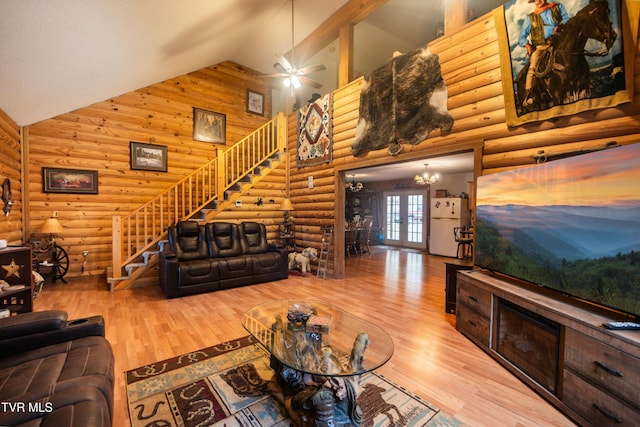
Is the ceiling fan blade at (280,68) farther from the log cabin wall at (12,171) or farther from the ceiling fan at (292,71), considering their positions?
the log cabin wall at (12,171)

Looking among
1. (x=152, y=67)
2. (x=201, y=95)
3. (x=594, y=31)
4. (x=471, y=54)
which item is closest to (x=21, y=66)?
(x=152, y=67)

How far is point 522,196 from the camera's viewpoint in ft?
7.94

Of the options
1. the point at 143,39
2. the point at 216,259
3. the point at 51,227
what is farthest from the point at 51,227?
the point at 143,39

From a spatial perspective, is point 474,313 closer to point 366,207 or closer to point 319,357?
point 319,357

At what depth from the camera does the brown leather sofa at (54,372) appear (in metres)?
1.08

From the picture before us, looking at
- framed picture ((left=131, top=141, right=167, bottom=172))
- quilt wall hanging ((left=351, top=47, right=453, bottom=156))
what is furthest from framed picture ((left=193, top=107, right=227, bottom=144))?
quilt wall hanging ((left=351, top=47, right=453, bottom=156))

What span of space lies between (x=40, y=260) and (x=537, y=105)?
7.74 m

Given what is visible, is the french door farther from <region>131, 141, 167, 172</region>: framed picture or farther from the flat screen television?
<region>131, 141, 167, 172</region>: framed picture

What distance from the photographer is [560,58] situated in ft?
8.29

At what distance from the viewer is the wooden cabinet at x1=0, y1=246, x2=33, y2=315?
2.89m

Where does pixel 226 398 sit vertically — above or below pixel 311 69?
below

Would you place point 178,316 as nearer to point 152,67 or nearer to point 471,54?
point 152,67

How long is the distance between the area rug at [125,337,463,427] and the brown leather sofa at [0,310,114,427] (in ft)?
1.67

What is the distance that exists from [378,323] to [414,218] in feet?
22.9
